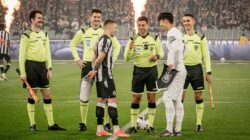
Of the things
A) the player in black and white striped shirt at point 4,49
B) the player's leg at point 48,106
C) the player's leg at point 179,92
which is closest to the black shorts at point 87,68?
the player's leg at point 48,106

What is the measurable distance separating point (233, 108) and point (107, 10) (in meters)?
40.8

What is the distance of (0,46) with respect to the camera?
24484 mm

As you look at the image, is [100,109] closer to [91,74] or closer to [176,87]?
[91,74]

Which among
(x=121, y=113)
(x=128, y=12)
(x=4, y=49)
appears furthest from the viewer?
(x=128, y=12)

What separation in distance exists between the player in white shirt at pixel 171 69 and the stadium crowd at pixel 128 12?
128 feet

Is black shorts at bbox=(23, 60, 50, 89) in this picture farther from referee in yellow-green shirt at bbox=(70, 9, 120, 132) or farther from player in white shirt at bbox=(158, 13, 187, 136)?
player in white shirt at bbox=(158, 13, 187, 136)

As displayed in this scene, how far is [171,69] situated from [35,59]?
2810mm

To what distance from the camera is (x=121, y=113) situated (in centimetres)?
1383

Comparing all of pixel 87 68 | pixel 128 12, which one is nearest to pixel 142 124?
pixel 87 68

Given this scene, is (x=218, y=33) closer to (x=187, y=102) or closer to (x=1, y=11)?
(x=1, y=11)

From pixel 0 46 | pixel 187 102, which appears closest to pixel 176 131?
pixel 187 102

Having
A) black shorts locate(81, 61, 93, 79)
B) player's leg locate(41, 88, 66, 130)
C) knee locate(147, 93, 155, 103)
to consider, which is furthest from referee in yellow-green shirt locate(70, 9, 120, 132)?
knee locate(147, 93, 155, 103)

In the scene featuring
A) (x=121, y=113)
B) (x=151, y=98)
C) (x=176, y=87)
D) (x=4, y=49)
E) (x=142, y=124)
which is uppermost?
(x=4, y=49)

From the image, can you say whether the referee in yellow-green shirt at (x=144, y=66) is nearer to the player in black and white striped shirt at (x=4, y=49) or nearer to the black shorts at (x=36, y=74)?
the black shorts at (x=36, y=74)
